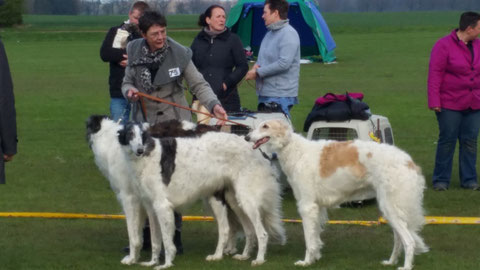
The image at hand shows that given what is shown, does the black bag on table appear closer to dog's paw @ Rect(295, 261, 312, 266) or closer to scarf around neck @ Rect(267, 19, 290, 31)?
scarf around neck @ Rect(267, 19, 290, 31)

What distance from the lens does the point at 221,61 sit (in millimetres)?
11133

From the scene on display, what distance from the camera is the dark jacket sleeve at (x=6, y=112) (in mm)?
6504

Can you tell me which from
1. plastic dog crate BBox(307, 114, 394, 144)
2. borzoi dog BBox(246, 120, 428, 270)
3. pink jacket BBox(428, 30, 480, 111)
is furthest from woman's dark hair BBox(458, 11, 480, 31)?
borzoi dog BBox(246, 120, 428, 270)

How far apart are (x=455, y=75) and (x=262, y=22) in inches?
768

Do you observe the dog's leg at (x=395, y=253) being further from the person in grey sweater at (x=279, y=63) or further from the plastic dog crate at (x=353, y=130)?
the person in grey sweater at (x=279, y=63)

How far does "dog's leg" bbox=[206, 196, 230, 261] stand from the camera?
8133mm

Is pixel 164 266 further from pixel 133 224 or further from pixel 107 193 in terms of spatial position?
pixel 107 193

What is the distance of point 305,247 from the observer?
8.52 meters

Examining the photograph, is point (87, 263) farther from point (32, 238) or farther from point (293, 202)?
point (293, 202)

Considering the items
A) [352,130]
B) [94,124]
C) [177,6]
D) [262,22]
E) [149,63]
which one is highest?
[149,63]

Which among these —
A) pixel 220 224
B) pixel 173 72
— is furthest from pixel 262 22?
pixel 220 224

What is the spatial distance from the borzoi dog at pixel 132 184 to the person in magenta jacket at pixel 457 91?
4.00m

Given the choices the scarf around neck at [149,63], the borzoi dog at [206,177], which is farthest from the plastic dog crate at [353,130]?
the scarf around neck at [149,63]

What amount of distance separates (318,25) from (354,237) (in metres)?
23.3
